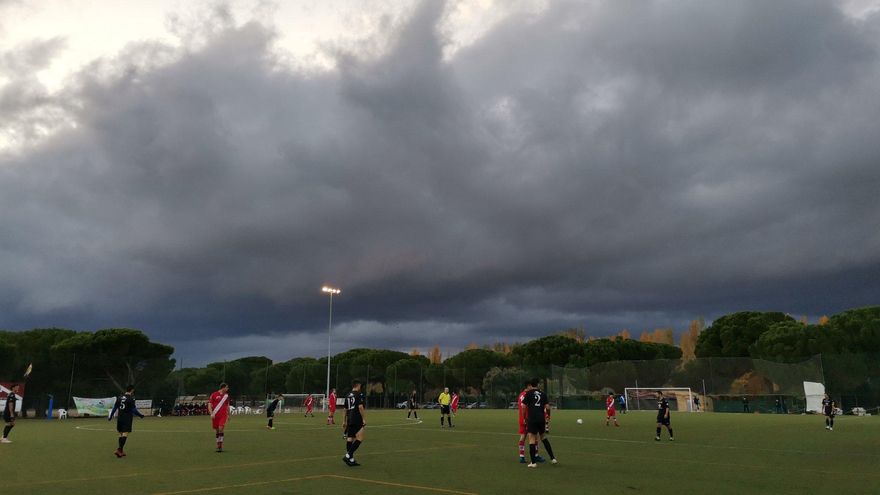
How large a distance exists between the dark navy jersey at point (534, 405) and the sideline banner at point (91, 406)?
154 feet

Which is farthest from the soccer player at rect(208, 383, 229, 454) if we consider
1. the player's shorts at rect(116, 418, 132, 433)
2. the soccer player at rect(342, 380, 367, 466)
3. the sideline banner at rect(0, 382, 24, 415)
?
the sideline banner at rect(0, 382, 24, 415)

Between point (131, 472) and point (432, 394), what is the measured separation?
9115cm

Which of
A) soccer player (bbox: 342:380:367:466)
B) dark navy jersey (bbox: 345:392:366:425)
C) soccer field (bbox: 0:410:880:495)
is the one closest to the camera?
soccer field (bbox: 0:410:880:495)

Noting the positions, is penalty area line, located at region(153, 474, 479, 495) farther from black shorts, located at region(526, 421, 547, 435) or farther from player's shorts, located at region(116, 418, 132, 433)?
player's shorts, located at region(116, 418, 132, 433)

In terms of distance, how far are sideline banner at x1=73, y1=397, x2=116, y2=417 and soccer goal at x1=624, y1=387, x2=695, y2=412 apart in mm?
54620

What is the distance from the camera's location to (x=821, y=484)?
11.7 m

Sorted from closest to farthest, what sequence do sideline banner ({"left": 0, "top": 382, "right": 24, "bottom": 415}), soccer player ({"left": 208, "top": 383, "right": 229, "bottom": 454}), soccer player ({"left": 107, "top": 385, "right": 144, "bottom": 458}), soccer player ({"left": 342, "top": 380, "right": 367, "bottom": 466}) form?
soccer player ({"left": 342, "top": 380, "right": 367, "bottom": 466}), soccer player ({"left": 107, "top": 385, "right": 144, "bottom": 458}), soccer player ({"left": 208, "top": 383, "right": 229, "bottom": 454}), sideline banner ({"left": 0, "top": 382, "right": 24, "bottom": 415})

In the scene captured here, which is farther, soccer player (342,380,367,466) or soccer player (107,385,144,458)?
soccer player (107,385,144,458)

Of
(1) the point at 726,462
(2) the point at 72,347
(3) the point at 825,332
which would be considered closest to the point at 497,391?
(3) the point at 825,332

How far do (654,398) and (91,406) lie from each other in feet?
190

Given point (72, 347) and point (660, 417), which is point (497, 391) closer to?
point (72, 347)

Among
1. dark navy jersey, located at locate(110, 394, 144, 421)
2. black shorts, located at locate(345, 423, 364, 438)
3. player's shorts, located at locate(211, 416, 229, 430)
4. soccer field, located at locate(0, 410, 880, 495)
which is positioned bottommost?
soccer field, located at locate(0, 410, 880, 495)

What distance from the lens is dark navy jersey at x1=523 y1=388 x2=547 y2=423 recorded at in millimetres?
13984

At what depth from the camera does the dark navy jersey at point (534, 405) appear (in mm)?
13984
